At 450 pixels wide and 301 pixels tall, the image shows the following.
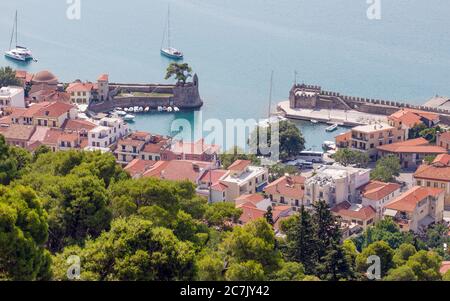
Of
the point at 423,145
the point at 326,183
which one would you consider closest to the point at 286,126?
the point at 423,145

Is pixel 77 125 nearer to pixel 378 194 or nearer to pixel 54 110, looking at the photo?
pixel 54 110

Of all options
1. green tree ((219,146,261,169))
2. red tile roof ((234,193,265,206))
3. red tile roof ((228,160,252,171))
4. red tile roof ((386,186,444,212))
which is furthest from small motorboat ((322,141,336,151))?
red tile roof ((234,193,265,206))

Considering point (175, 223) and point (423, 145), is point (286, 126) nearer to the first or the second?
point (423, 145)

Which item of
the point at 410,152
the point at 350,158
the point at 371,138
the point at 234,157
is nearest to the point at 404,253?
the point at 234,157

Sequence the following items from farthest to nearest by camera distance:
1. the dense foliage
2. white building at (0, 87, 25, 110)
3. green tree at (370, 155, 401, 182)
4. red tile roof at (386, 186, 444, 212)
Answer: white building at (0, 87, 25, 110) < green tree at (370, 155, 401, 182) < red tile roof at (386, 186, 444, 212) < the dense foliage

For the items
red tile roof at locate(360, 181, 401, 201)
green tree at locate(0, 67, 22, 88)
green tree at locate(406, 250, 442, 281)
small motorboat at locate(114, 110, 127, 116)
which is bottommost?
green tree at locate(406, 250, 442, 281)

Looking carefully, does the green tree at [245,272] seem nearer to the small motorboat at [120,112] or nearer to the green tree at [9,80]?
the small motorboat at [120,112]

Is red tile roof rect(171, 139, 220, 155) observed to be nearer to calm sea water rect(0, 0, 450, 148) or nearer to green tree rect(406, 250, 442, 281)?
calm sea water rect(0, 0, 450, 148)
